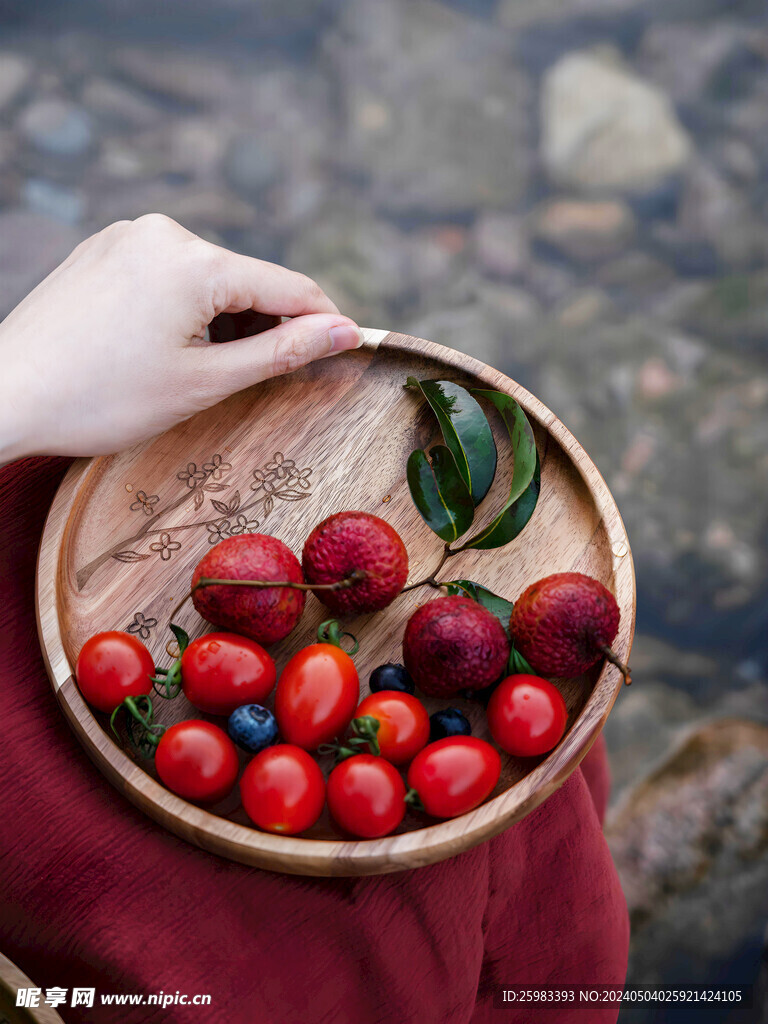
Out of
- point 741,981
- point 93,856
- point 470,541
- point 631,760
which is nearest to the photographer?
point 93,856

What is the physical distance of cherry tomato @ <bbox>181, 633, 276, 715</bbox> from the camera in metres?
0.88

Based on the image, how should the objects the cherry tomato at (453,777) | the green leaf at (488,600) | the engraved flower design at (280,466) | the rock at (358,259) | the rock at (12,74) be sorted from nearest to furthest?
the cherry tomato at (453,777)
the green leaf at (488,600)
the engraved flower design at (280,466)
the rock at (358,259)
the rock at (12,74)

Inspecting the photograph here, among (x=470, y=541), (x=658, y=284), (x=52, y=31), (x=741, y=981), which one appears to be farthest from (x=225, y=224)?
(x=741, y=981)

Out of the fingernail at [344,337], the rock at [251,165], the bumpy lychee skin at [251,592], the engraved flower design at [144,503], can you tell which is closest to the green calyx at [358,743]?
the bumpy lychee skin at [251,592]

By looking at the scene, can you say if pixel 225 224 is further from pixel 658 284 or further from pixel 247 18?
pixel 658 284

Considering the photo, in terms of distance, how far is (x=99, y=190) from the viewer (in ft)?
6.81

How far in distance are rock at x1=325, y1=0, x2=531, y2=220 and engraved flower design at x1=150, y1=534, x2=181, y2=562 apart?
53.8 inches

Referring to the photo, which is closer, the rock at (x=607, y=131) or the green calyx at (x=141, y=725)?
the green calyx at (x=141, y=725)

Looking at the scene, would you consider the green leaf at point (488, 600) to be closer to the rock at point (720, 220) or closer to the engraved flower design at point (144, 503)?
the engraved flower design at point (144, 503)

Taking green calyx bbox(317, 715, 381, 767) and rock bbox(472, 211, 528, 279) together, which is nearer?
green calyx bbox(317, 715, 381, 767)

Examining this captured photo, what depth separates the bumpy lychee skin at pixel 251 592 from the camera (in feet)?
2.94

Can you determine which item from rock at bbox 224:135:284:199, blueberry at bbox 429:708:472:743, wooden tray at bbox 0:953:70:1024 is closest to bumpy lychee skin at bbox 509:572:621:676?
blueberry at bbox 429:708:472:743

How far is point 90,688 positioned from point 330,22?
6.48 feet

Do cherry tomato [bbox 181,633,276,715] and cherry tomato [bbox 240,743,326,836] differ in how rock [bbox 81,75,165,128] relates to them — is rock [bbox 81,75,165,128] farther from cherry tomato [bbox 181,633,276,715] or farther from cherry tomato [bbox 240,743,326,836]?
cherry tomato [bbox 240,743,326,836]
